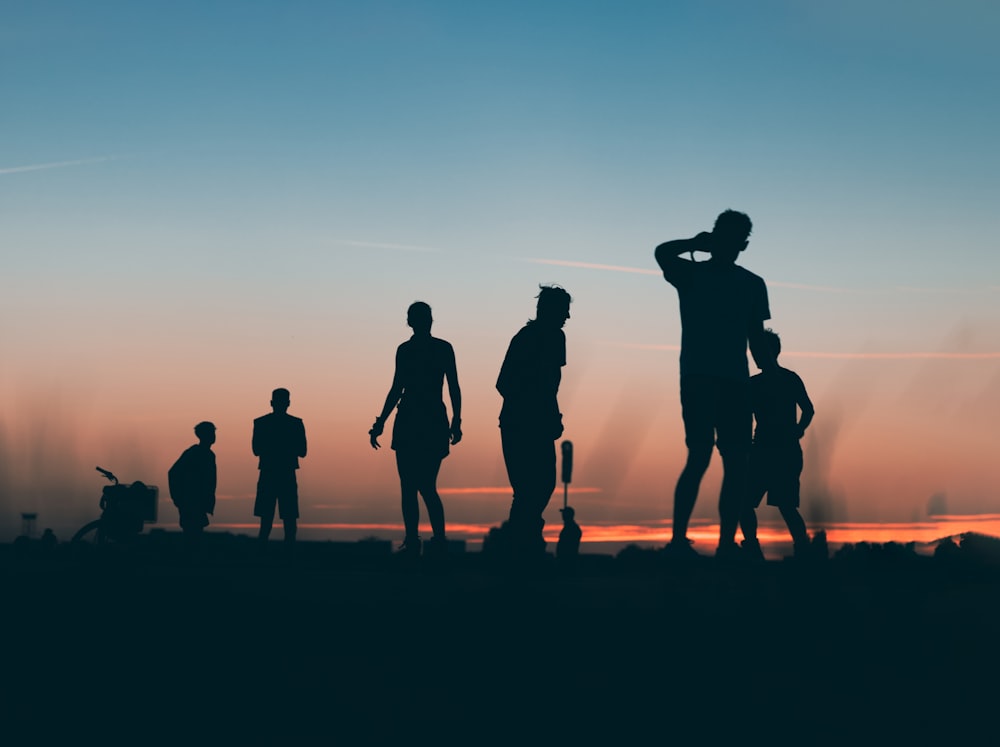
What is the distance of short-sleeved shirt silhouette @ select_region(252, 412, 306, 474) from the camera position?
567 inches

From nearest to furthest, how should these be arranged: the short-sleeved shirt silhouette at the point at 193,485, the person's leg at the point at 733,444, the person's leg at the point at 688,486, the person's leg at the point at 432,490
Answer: the person's leg at the point at 688,486
the person's leg at the point at 733,444
the person's leg at the point at 432,490
the short-sleeved shirt silhouette at the point at 193,485

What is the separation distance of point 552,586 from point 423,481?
278cm

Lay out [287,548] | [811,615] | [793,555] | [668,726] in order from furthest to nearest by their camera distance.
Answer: [287,548]
[793,555]
[811,615]
[668,726]

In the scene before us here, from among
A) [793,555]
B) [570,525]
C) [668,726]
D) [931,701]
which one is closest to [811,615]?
[931,701]

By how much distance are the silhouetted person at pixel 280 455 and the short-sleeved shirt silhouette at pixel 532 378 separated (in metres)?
5.83

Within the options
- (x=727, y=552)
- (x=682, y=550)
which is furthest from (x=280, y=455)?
(x=682, y=550)

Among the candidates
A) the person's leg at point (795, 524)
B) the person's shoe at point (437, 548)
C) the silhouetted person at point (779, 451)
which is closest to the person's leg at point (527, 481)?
the person's shoe at point (437, 548)

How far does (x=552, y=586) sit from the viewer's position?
765cm

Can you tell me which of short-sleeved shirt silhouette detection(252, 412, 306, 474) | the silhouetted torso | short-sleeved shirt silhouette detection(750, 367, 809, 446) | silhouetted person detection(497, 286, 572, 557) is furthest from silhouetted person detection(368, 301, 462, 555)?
the silhouetted torso

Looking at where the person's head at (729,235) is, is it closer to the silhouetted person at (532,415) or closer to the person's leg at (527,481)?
the silhouetted person at (532,415)

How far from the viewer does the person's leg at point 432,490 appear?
10203 mm

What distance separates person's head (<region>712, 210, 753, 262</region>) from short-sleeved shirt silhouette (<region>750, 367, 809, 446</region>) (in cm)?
302

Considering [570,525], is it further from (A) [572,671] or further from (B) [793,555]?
(A) [572,671]

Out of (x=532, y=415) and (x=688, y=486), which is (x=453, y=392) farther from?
(x=688, y=486)
